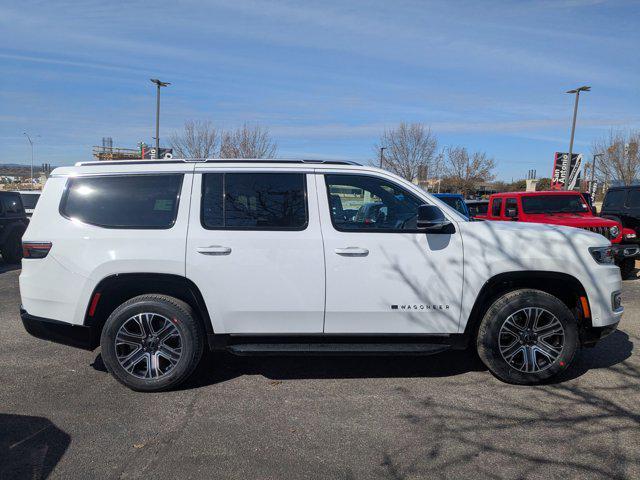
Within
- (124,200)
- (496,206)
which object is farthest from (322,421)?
(496,206)

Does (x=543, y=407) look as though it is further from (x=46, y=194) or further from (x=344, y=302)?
(x=46, y=194)

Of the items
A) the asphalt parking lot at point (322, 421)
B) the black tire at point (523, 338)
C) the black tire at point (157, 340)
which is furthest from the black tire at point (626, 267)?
the black tire at point (157, 340)

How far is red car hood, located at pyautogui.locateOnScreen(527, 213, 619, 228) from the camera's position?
942 cm

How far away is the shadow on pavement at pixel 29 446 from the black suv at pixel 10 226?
883cm

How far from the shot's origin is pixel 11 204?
38.0 feet

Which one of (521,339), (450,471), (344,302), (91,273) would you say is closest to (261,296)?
(344,302)

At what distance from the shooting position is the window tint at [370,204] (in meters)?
4.29

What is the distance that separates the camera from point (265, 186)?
14.1ft

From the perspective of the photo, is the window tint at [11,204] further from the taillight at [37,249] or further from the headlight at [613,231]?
the headlight at [613,231]

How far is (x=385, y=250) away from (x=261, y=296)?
1.11 metres

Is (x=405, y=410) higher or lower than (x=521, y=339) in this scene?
lower

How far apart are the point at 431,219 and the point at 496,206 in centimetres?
789

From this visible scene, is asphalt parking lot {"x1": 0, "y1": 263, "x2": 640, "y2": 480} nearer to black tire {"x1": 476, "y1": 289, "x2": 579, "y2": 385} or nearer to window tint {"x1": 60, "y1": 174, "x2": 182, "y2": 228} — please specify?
black tire {"x1": 476, "y1": 289, "x2": 579, "y2": 385}

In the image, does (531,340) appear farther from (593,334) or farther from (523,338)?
(593,334)
